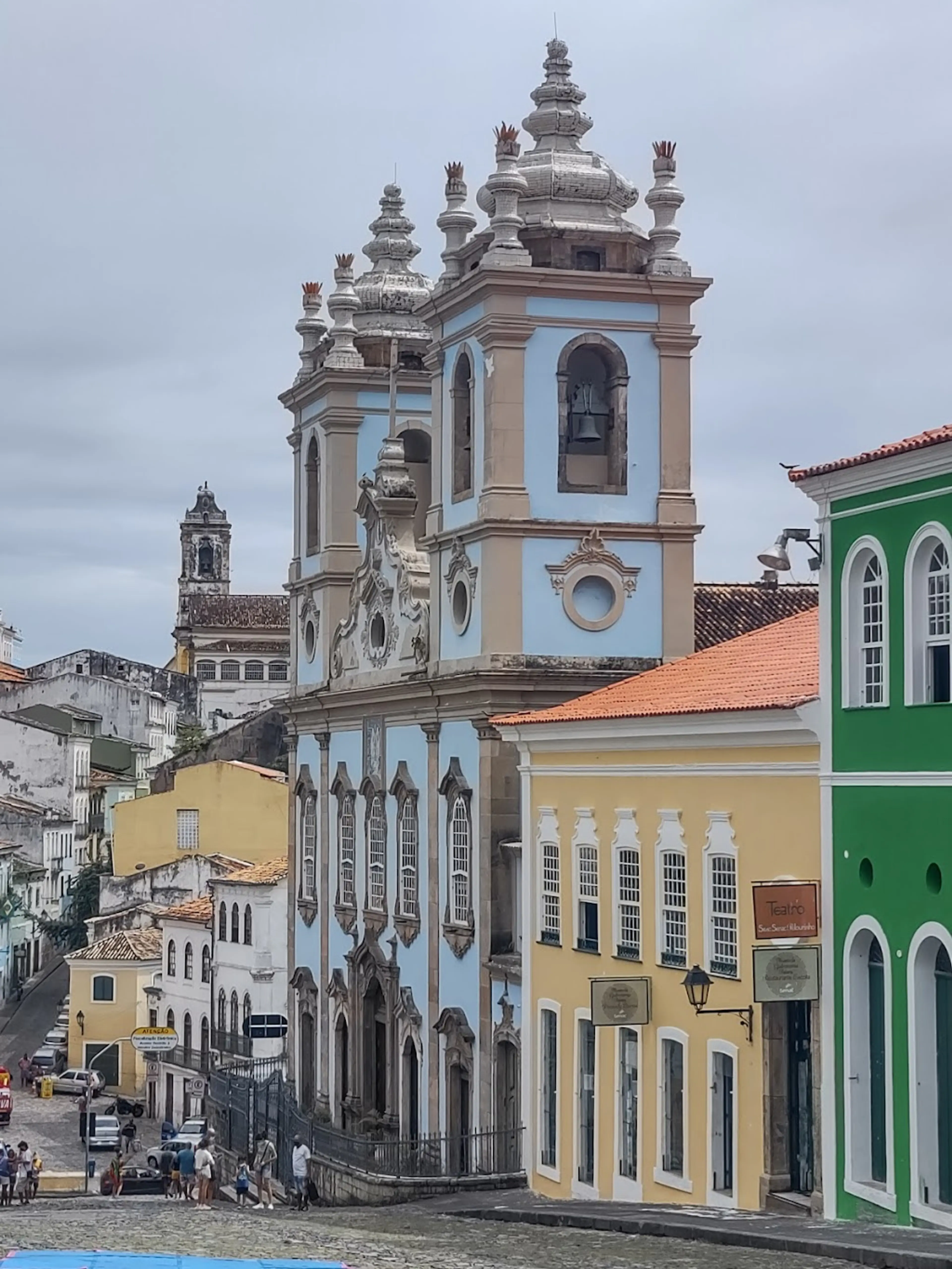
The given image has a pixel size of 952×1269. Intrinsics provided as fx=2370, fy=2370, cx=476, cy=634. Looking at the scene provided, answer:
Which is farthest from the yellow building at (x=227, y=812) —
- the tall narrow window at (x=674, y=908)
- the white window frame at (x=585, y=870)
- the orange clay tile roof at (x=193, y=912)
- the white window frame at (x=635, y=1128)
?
the tall narrow window at (x=674, y=908)

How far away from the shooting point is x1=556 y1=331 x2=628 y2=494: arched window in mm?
35719

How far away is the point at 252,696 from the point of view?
4670 inches

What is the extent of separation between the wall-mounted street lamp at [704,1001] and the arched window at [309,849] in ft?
66.0

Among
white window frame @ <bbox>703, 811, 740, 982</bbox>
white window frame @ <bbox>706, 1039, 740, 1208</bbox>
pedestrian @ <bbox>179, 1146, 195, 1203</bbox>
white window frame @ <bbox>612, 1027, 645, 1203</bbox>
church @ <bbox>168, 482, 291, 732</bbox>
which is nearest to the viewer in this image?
white window frame @ <bbox>706, 1039, 740, 1208</bbox>

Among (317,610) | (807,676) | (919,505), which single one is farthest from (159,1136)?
(919,505)

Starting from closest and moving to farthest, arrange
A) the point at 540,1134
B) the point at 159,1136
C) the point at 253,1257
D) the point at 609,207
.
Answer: the point at 253,1257
the point at 540,1134
the point at 609,207
the point at 159,1136

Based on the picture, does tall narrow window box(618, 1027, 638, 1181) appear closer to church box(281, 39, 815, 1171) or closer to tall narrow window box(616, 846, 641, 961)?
tall narrow window box(616, 846, 641, 961)

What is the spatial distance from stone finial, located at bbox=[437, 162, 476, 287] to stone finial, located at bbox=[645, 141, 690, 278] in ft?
10.1

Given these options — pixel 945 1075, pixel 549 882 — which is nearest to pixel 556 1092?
pixel 549 882

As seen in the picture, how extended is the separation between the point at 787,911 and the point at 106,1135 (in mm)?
34895

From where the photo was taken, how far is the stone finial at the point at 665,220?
36.2 m

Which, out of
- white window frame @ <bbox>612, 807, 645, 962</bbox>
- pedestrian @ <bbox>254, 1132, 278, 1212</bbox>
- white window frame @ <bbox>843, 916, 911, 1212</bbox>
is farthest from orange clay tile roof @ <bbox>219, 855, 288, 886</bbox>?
white window frame @ <bbox>843, 916, 911, 1212</bbox>

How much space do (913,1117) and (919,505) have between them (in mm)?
5369

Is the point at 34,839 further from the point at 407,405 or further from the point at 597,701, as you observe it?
the point at 597,701
